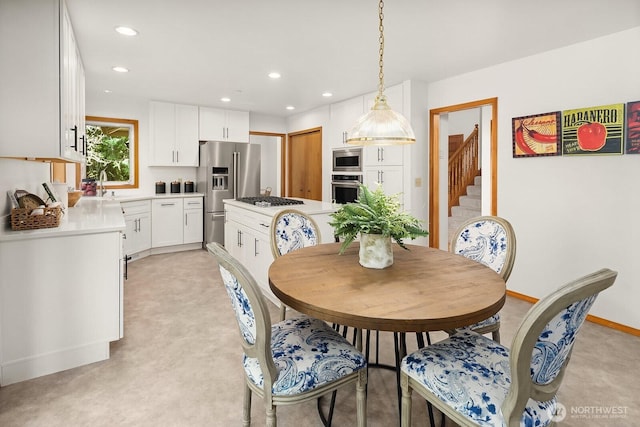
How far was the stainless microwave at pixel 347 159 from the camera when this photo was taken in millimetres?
5250

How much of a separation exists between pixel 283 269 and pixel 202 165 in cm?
473

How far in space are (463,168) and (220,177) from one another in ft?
16.1

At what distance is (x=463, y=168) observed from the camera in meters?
7.50

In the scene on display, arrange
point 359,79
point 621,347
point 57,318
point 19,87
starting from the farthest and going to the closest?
point 359,79, point 621,347, point 57,318, point 19,87

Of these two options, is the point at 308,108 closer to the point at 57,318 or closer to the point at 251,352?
the point at 57,318

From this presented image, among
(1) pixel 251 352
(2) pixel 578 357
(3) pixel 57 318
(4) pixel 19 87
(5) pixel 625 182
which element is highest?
(4) pixel 19 87

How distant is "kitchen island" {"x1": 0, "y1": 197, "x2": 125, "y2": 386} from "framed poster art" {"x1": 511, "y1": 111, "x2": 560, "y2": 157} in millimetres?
3634

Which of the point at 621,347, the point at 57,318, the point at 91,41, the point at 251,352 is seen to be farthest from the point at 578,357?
the point at 91,41

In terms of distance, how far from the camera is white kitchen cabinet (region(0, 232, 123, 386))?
83.1 inches

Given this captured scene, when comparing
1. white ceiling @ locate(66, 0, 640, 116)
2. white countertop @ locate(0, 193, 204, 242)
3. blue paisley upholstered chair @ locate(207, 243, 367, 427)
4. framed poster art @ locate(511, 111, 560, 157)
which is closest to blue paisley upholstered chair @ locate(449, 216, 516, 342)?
blue paisley upholstered chair @ locate(207, 243, 367, 427)

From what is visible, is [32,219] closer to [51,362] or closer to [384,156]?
[51,362]

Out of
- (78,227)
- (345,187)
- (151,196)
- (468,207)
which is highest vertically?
(345,187)

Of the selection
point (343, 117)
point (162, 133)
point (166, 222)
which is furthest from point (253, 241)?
point (162, 133)

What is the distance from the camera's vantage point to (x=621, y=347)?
104 inches
